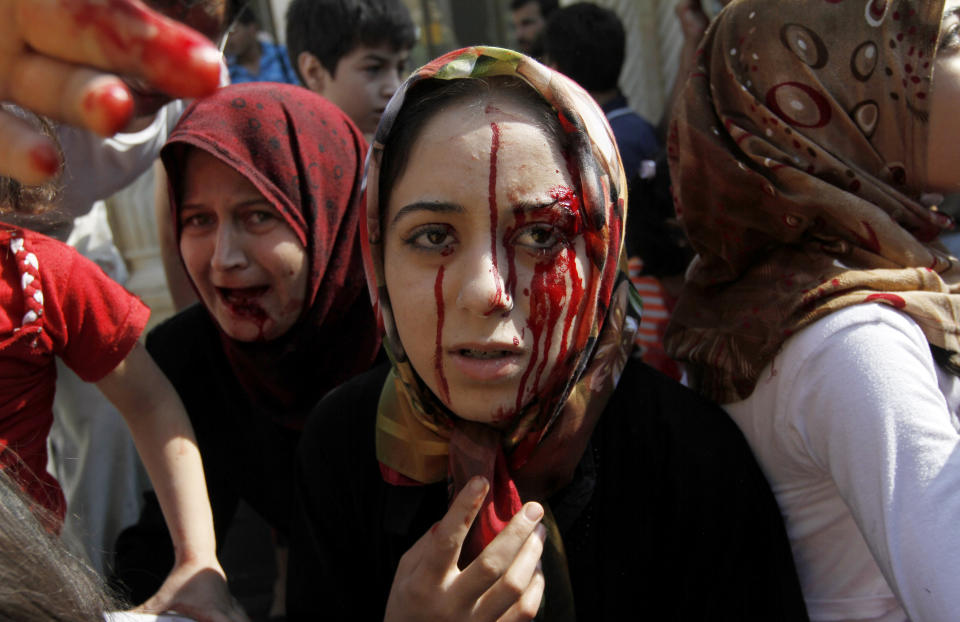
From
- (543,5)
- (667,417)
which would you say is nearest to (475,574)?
(667,417)

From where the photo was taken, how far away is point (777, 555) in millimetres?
1591

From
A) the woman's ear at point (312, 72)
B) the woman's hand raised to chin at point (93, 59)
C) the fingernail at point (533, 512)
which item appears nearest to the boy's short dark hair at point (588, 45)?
the woman's ear at point (312, 72)

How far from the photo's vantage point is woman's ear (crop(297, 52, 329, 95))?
3.70 meters

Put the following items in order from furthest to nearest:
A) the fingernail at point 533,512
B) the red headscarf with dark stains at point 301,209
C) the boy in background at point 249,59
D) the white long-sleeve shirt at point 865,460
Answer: the boy in background at point 249,59 → the red headscarf with dark stains at point 301,209 → the fingernail at point 533,512 → the white long-sleeve shirt at point 865,460

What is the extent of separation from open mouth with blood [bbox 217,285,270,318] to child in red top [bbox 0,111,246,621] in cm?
30

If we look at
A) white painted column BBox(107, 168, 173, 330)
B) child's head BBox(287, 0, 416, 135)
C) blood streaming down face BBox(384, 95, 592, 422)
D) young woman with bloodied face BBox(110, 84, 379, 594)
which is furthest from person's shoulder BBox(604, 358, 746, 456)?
white painted column BBox(107, 168, 173, 330)

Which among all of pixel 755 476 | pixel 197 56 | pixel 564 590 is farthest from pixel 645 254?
pixel 197 56

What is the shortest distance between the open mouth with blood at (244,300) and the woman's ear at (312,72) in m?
1.78

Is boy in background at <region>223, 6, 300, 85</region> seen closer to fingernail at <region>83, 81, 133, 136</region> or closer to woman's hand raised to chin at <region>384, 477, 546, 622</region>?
woman's hand raised to chin at <region>384, 477, 546, 622</region>

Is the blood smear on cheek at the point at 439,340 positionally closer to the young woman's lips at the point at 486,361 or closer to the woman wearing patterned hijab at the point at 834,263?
the young woman's lips at the point at 486,361

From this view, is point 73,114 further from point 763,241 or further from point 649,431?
point 763,241

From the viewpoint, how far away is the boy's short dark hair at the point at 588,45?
3846mm

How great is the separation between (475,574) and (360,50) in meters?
2.74

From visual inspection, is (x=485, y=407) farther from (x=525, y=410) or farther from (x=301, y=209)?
(x=301, y=209)
